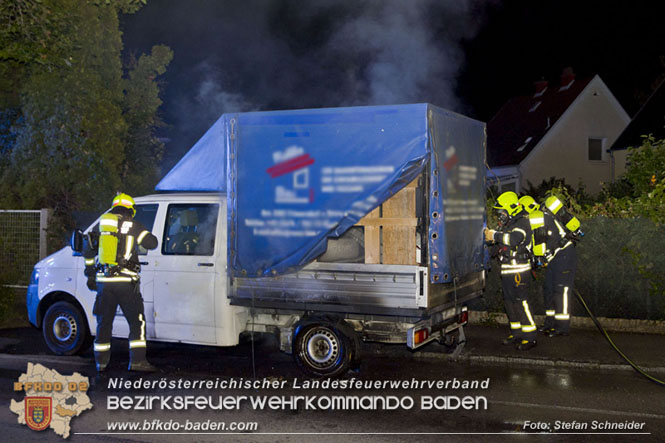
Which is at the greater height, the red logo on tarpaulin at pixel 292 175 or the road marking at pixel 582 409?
the red logo on tarpaulin at pixel 292 175

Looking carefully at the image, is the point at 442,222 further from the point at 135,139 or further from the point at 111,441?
the point at 135,139

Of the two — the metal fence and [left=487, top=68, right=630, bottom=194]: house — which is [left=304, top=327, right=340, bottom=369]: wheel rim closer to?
the metal fence

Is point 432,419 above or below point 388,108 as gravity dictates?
below

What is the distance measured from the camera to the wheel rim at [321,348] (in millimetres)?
7090

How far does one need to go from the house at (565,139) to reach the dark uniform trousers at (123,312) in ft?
76.2

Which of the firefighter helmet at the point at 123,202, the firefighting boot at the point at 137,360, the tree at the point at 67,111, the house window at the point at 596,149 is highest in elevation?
the house window at the point at 596,149

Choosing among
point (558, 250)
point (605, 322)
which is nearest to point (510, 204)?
point (558, 250)

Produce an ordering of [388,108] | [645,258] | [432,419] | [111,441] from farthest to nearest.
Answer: [645,258]
[388,108]
[432,419]
[111,441]

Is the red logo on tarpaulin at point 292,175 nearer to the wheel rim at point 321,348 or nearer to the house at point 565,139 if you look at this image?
the wheel rim at point 321,348

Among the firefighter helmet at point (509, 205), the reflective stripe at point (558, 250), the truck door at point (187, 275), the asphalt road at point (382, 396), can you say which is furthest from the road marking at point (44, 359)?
the reflective stripe at point (558, 250)

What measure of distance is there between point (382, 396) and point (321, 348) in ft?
2.85

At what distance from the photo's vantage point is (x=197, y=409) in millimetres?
6320

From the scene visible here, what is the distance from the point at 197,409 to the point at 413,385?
87.7 inches

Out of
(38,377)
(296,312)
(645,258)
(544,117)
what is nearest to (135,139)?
(38,377)
